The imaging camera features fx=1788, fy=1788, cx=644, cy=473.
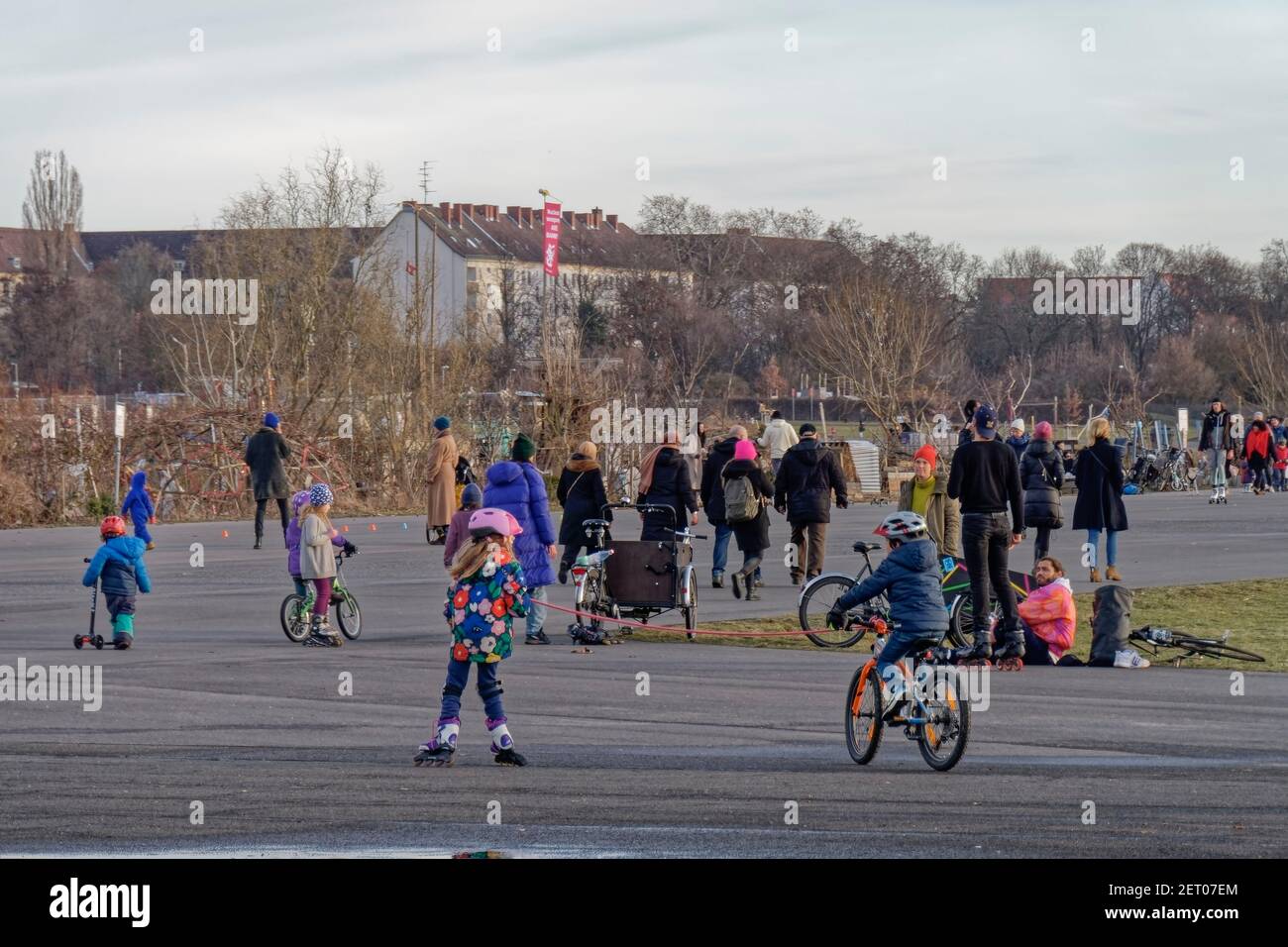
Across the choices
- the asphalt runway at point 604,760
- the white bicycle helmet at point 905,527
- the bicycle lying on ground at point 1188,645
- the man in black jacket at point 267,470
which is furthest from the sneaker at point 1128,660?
the man in black jacket at point 267,470

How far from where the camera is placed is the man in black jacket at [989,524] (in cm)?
1582

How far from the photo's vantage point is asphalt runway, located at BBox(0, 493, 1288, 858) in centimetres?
857

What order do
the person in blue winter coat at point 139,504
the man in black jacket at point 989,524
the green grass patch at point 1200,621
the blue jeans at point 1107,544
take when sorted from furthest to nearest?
1. the person in blue winter coat at point 139,504
2. the blue jeans at point 1107,544
3. the green grass patch at point 1200,621
4. the man in black jacket at point 989,524

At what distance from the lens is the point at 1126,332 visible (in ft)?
358

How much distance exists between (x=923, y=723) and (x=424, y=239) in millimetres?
103682

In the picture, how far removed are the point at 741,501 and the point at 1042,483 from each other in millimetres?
4124

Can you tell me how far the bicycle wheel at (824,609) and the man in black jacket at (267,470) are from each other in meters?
13.1

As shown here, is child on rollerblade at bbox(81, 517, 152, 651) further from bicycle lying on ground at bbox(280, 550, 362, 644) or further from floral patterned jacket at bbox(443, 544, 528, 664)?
floral patterned jacket at bbox(443, 544, 528, 664)

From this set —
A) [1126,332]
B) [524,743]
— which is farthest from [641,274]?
[524,743]

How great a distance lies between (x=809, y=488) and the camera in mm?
20531

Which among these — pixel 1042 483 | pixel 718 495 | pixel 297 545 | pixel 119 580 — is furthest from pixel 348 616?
pixel 1042 483

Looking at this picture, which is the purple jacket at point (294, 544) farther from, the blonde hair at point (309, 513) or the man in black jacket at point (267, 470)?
the man in black jacket at point (267, 470)

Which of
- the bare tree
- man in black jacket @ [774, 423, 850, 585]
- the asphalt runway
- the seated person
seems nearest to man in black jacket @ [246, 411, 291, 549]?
the asphalt runway
